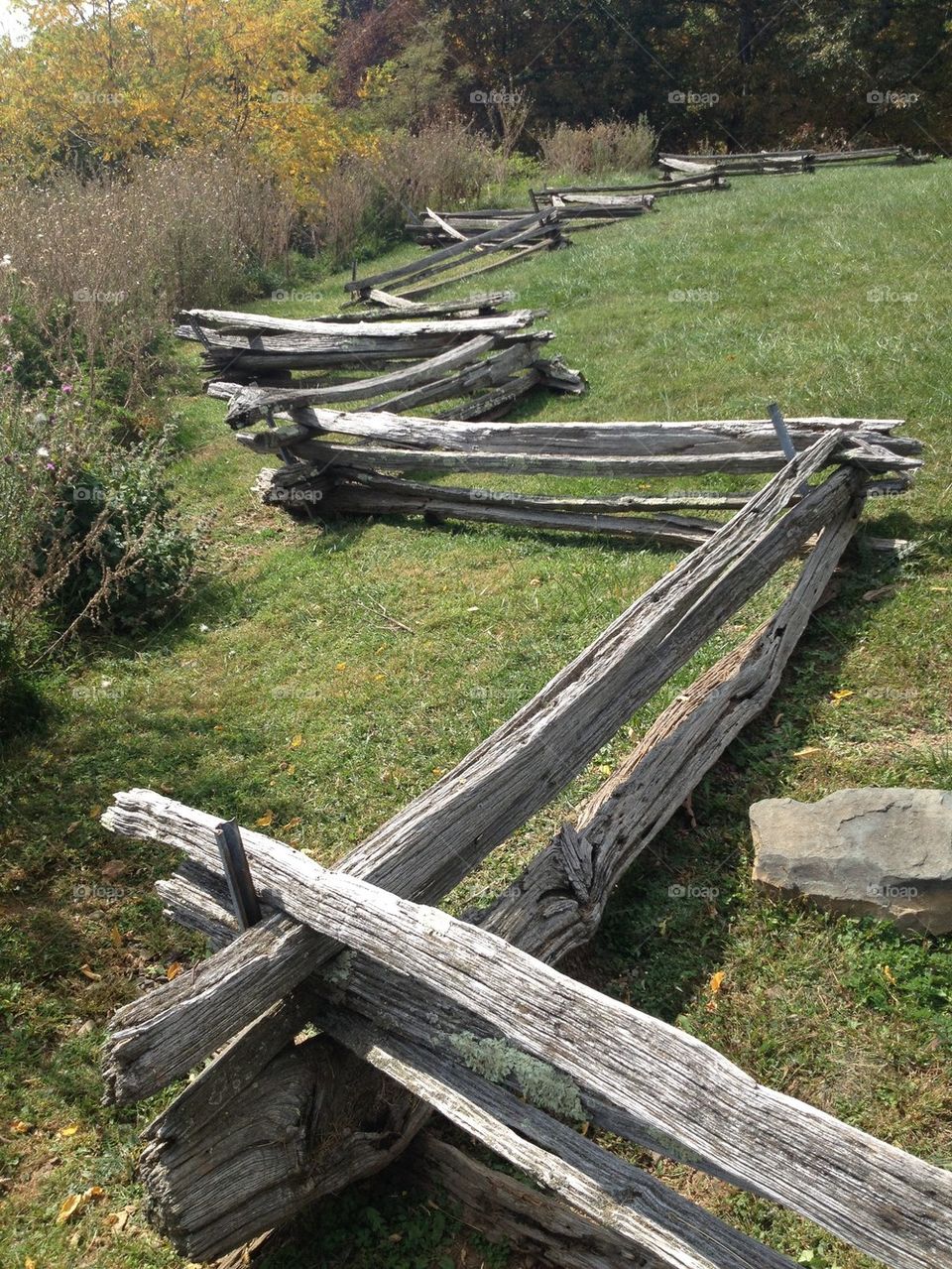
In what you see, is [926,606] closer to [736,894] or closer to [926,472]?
[926,472]

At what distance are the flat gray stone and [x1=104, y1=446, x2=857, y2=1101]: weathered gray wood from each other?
74 centimetres

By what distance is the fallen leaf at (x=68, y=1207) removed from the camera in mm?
2898

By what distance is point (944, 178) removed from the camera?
13953 millimetres

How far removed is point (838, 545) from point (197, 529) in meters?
4.74

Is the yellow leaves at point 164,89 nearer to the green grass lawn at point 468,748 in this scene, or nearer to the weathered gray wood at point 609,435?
the weathered gray wood at point 609,435

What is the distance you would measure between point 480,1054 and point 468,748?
2.36m

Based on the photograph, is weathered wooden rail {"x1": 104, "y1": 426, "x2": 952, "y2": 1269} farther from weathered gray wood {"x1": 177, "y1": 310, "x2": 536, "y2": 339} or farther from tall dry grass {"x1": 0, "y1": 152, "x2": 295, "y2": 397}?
tall dry grass {"x1": 0, "y1": 152, "x2": 295, "y2": 397}

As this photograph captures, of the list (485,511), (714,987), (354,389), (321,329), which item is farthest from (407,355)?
(714,987)

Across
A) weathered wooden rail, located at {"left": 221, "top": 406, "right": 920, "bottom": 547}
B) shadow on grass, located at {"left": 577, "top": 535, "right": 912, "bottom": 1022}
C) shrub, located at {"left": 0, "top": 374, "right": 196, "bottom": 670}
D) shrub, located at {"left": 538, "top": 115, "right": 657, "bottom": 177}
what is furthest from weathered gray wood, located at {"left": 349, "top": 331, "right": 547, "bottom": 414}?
shrub, located at {"left": 538, "top": 115, "right": 657, "bottom": 177}

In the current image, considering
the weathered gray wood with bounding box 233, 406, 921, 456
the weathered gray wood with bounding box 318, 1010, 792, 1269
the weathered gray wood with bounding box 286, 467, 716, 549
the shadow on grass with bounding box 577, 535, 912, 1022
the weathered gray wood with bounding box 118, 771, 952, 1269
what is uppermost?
the weathered gray wood with bounding box 118, 771, 952, 1269

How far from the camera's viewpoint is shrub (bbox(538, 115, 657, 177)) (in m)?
22.6

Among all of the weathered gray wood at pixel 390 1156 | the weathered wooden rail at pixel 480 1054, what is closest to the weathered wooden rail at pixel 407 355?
the weathered wooden rail at pixel 480 1054

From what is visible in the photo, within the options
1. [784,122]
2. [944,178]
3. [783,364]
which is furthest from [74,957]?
[784,122]

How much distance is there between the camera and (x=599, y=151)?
2294 centimetres
